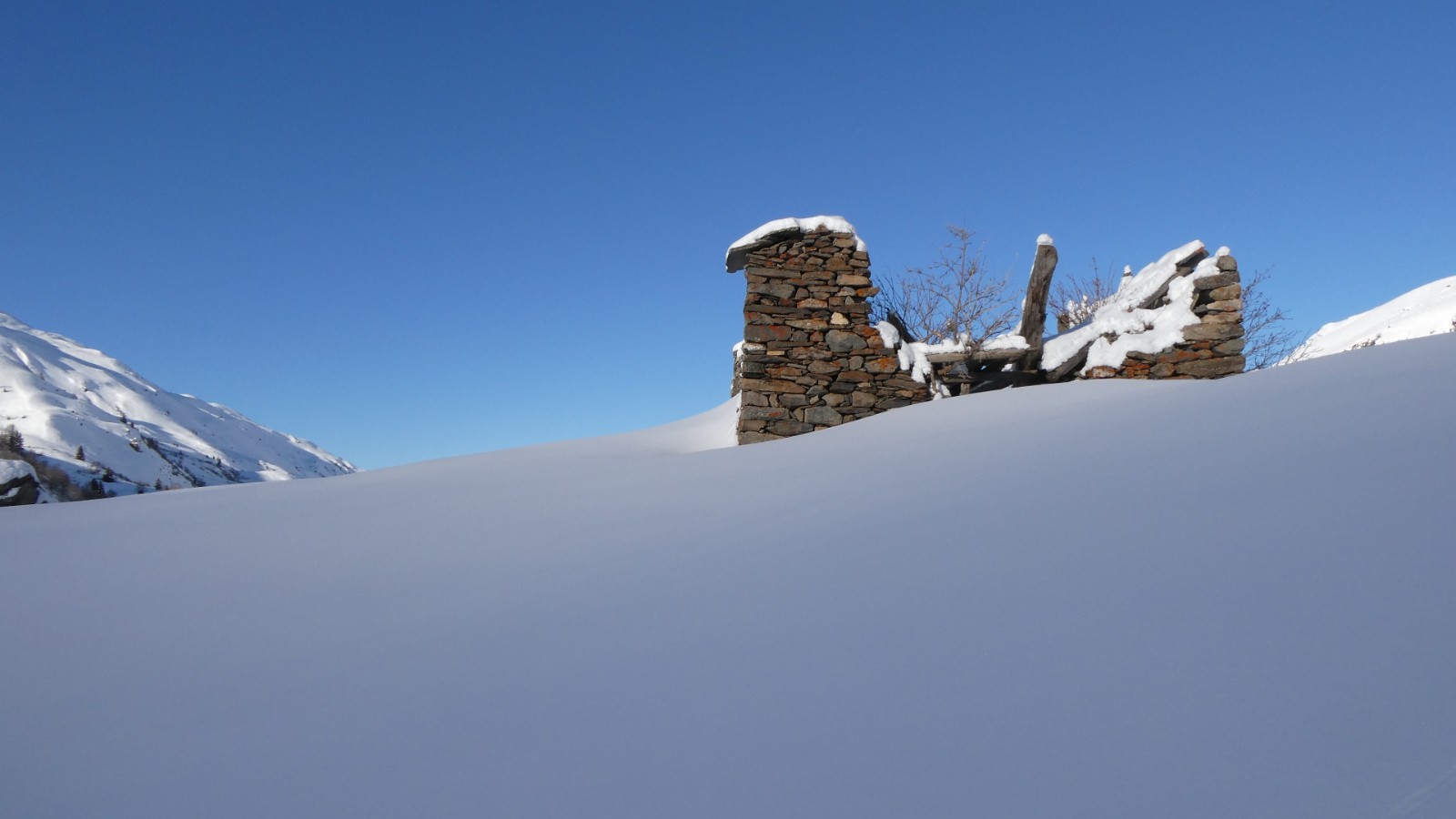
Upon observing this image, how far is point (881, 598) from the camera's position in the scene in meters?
1.55

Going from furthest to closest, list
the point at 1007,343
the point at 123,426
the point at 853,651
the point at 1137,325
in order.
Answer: the point at 123,426
the point at 1007,343
the point at 1137,325
the point at 853,651

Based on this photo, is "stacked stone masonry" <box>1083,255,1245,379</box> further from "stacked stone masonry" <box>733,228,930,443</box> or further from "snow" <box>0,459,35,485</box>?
"snow" <box>0,459,35,485</box>

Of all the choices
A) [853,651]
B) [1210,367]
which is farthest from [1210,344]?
[853,651]

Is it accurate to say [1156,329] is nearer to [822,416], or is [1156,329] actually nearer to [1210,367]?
[1210,367]

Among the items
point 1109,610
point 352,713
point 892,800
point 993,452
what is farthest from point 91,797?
point 993,452

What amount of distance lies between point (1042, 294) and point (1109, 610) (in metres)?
7.08

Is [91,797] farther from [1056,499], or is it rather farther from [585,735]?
[1056,499]

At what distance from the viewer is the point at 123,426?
36625mm

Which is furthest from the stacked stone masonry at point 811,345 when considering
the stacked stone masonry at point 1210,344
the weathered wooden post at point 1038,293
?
the stacked stone masonry at point 1210,344

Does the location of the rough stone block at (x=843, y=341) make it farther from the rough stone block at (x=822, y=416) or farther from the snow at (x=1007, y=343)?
the snow at (x=1007, y=343)

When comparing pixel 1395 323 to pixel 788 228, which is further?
pixel 1395 323

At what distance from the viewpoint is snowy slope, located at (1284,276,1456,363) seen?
50.3 ft

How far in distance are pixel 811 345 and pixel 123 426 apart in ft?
146

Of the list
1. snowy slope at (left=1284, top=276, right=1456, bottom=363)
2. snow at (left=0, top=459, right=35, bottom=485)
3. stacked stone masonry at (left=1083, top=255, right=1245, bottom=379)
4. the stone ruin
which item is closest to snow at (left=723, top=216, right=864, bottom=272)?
the stone ruin
